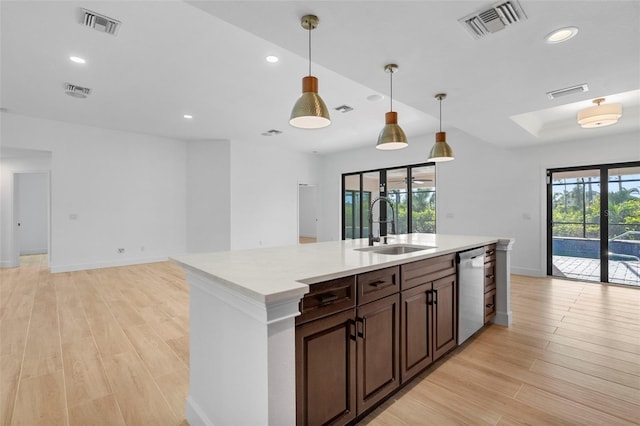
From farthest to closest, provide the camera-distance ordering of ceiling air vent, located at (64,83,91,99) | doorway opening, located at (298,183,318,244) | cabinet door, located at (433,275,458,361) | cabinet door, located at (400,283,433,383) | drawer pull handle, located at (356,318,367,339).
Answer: doorway opening, located at (298,183,318,244) → ceiling air vent, located at (64,83,91,99) → cabinet door, located at (433,275,458,361) → cabinet door, located at (400,283,433,383) → drawer pull handle, located at (356,318,367,339)

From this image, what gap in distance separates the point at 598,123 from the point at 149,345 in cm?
596

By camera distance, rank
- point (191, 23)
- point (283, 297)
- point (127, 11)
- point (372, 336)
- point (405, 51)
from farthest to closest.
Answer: point (191, 23) → point (127, 11) → point (405, 51) → point (372, 336) → point (283, 297)

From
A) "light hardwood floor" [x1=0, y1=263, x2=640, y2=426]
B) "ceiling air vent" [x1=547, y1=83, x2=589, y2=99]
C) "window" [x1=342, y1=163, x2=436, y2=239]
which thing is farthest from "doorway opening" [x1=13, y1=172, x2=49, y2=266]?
"ceiling air vent" [x1=547, y1=83, x2=589, y2=99]

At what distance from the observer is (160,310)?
361 centimetres

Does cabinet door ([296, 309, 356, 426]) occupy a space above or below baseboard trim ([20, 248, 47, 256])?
above

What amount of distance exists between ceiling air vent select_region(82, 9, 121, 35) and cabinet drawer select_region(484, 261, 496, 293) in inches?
164

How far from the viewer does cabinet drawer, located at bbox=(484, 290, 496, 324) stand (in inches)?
120

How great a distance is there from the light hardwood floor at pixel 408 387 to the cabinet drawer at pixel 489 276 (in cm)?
44

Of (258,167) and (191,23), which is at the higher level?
(191,23)

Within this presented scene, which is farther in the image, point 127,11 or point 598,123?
point 598,123

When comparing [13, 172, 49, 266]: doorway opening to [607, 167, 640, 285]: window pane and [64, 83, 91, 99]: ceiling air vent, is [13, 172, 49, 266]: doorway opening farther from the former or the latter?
[607, 167, 640, 285]: window pane

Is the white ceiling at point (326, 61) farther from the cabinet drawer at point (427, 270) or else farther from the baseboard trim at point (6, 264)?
the baseboard trim at point (6, 264)

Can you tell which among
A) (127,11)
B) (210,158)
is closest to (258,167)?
(210,158)

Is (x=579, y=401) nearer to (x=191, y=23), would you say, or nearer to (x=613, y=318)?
(x=613, y=318)
